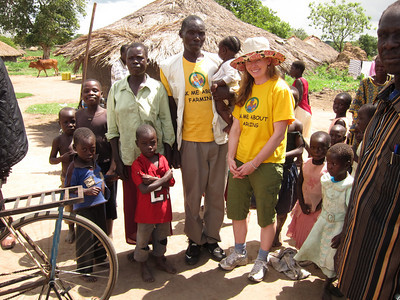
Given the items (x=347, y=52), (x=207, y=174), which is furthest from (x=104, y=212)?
(x=347, y=52)

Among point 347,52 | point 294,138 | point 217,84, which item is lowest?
point 294,138

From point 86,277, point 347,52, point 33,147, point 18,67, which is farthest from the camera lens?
point 18,67

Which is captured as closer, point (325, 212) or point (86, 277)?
point (325, 212)

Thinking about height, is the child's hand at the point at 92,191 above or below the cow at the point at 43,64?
below

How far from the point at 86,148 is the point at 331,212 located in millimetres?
2089

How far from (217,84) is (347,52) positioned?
27.0m

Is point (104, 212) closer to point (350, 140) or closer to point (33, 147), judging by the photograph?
point (350, 140)

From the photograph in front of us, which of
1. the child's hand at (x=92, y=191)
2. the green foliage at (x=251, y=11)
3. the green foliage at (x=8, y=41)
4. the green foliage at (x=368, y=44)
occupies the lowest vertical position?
the child's hand at (x=92, y=191)

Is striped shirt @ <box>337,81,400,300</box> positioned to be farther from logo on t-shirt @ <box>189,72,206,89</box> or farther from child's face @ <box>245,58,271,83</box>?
logo on t-shirt @ <box>189,72,206,89</box>

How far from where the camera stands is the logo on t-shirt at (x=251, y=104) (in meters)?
2.82

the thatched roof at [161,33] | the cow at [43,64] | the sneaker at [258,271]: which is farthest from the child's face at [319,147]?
the cow at [43,64]

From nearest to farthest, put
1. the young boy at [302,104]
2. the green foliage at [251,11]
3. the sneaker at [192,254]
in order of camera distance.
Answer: the sneaker at [192,254] < the young boy at [302,104] < the green foliage at [251,11]

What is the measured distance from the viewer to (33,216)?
2402 mm

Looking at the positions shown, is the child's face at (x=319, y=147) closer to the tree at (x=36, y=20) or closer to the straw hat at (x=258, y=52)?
the straw hat at (x=258, y=52)
